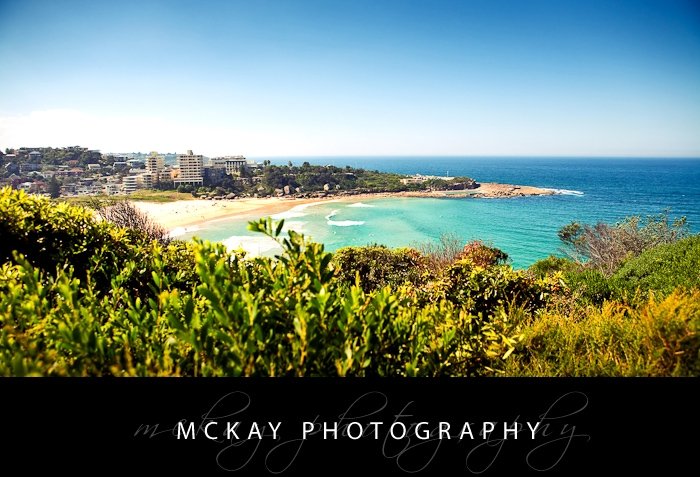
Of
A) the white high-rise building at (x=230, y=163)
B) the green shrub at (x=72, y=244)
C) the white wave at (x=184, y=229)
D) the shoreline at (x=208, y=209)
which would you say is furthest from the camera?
the white high-rise building at (x=230, y=163)

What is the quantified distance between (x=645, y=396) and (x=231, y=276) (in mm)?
2314

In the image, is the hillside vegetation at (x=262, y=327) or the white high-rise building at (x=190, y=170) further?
the white high-rise building at (x=190, y=170)

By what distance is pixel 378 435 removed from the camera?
5.70 feet

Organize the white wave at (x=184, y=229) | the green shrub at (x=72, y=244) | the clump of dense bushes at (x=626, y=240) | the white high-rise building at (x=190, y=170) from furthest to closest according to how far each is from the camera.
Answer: the white high-rise building at (x=190, y=170) < the white wave at (x=184, y=229) < the clump of dense bushes at (x=626, y=240) < the green shrub at (x=72, y=244)

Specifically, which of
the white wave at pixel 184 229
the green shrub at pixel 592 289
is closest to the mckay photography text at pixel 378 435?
the green shrub at pixel 592 289

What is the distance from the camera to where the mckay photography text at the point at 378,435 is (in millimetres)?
1668

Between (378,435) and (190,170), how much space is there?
4414 centimetres

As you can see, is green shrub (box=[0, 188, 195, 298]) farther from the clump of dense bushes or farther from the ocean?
Result: the ocean

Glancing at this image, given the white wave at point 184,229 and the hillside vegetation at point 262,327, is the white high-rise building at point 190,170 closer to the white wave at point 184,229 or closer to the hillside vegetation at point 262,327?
the white wave at point 184,229

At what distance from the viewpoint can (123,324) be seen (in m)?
1.98

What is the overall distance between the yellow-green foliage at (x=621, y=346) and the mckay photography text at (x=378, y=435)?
1.99ft

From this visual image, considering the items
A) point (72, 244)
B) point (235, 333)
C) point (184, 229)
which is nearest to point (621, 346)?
point (235, 333)

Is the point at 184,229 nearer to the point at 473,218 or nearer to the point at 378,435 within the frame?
the point at 378,435

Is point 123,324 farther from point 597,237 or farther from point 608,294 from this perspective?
point 597,237
